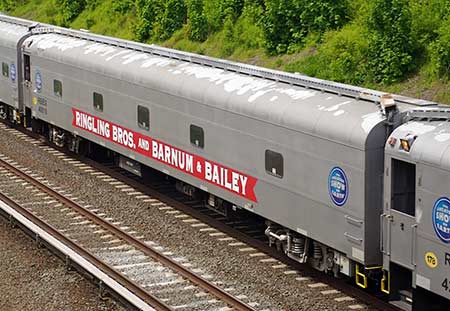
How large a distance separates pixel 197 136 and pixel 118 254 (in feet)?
9.35

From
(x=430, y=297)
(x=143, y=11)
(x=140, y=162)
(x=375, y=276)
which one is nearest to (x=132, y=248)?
(x=140, y=162)

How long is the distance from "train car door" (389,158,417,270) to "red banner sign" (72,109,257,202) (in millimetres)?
3903

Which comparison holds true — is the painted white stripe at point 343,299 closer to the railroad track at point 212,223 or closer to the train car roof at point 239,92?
the railroad track at point 212,223

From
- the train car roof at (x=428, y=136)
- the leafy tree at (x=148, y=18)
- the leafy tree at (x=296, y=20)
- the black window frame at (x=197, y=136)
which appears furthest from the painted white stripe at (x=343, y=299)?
the leafy tree at (x=148, y=18)

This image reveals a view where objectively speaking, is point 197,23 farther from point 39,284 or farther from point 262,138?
point 39,284

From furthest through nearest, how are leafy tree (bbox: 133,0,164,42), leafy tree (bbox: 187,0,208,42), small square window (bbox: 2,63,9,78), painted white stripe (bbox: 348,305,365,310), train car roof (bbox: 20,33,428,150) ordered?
leafy tree (bbox: 133,0,164,42), leafy tree (bbox: 187,0,208,42), small square window (bbox: 2,63,9,78), painted white stripe (bbox: 348,305,365,310), train car roof (bbox: 20,33,428,150)

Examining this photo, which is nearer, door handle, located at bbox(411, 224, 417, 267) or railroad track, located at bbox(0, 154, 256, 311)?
door handle, located at bbox(411, 224, 417, 267)

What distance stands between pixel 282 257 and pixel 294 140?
277 centimetres

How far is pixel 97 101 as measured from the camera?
77.5 feet

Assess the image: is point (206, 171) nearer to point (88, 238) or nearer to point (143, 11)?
point (88, 238)

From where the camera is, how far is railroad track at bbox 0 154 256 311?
15289mm

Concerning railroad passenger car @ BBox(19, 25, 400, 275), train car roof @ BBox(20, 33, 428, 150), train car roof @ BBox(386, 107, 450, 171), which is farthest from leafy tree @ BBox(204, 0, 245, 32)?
train car roof @ BBox(386, 107, 450, 171)

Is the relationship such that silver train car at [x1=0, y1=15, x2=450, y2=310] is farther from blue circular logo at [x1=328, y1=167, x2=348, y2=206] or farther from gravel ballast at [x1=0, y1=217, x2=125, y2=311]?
gravel ballast at [x1=0, y1=217, x2=125, y2=311]

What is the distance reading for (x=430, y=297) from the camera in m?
13.7
